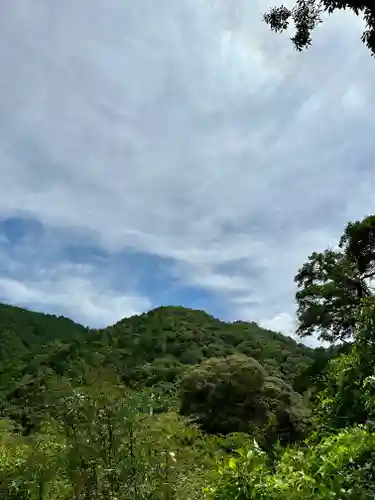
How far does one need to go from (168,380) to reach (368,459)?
18855 millimetres

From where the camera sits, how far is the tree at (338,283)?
51.0 ft

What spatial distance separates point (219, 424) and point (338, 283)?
213 inches

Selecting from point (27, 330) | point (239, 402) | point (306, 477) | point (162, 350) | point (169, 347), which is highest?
point (27, 330)

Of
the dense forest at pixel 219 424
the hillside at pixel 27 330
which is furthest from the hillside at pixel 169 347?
the dense forest at pixel 219 424

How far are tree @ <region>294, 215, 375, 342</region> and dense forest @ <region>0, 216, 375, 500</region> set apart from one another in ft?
0.11

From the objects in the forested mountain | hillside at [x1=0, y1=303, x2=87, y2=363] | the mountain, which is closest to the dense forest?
the mountain

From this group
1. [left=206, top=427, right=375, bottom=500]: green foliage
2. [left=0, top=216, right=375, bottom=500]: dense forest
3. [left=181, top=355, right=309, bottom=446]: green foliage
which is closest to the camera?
[left=206, top=427, right=375, bottom=500]: green foliage

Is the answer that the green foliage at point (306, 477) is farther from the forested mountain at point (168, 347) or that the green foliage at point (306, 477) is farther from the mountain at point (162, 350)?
the forested mountain at point (168, 347)

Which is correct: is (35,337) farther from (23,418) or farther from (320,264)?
(320,264)

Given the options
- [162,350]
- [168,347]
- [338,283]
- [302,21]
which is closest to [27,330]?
[168,347]

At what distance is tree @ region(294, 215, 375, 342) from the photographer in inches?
612

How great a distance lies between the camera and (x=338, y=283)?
53.2 ft

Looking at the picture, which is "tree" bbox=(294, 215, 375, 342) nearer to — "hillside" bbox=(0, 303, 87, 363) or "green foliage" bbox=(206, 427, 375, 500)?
"green foliage" bbox=(206, 427, 375, 500)

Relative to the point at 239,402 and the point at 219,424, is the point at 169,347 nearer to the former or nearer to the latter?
the point at 239,402
